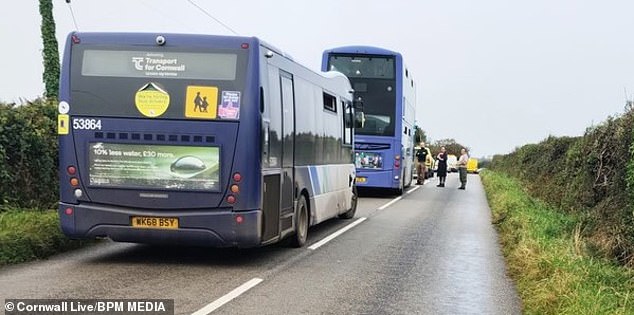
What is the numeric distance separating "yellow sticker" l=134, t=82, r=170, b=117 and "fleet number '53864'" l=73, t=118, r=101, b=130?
560 mm

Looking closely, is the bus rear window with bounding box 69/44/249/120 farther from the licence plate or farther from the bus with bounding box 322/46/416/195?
the bus with bounding box 322/46/416/195

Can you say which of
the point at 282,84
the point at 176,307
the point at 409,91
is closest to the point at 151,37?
the point at 282,84

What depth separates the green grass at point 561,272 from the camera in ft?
23.0

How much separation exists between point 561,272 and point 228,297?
3786 millimetres

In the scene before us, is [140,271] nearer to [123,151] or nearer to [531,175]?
[123,151]

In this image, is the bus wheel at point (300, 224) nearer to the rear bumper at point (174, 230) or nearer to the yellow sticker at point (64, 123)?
the rear bumper at point (174, 230)

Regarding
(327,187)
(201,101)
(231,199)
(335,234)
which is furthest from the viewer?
(335,234)

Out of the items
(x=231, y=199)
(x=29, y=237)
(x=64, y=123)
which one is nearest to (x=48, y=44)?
A: (x=29, y=237)

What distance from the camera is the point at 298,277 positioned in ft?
29.3

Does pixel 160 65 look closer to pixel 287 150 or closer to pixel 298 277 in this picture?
pixel 287 150

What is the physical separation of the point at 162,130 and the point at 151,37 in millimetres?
1243

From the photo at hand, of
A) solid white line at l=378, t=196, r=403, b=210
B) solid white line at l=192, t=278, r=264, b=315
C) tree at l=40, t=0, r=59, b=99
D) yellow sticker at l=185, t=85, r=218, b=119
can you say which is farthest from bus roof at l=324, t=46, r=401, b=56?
solid white line at l=192, t=278, r=264, b=315

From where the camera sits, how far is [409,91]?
27000mm

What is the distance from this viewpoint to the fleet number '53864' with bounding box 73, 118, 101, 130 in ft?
30.2
